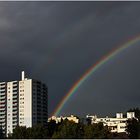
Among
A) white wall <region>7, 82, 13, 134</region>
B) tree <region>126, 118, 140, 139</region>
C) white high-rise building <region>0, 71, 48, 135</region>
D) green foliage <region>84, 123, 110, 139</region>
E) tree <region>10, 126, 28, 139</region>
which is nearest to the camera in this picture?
green foliage <region>84, 123, 110, 139</region>

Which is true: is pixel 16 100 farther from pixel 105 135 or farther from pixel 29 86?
pixel 105 135

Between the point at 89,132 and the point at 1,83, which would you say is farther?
the point at 1,83

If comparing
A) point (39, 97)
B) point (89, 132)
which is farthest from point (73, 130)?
point (39, 97)

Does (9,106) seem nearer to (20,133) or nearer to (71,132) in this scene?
(20,133)

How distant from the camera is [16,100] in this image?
15038cm

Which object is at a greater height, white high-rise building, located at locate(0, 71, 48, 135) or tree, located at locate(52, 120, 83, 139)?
white high-rise building, located at locate(0, 71, 48, 135)

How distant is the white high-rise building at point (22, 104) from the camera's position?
477ft

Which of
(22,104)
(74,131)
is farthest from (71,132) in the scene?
(22,104)

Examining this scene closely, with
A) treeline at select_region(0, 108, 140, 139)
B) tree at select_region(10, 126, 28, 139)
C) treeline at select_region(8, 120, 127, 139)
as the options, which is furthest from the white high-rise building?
treeline at select_region(8, 120, 127, 139)

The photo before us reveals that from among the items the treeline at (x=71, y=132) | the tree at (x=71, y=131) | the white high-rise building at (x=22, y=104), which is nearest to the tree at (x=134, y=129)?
the treeline at (x=71, y=132)

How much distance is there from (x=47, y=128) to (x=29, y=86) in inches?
2940

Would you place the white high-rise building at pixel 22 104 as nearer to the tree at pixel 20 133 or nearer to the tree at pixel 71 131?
the tree at pixel 20 133

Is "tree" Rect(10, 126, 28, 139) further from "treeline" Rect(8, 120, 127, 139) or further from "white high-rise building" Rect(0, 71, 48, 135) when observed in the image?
"white high-rise building" Rect(0, 71, 48, 135)

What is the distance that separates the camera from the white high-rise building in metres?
145
